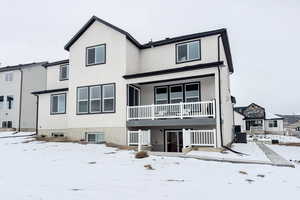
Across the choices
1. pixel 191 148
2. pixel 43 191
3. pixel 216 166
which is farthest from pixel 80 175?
pixel 191 148

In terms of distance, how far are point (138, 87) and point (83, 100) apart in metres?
4.04

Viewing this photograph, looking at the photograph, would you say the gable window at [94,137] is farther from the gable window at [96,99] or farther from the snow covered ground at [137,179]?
the snow covered ground at [137,179]

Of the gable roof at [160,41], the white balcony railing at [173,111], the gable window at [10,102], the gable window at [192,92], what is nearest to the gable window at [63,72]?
the gable roof at [160,41]

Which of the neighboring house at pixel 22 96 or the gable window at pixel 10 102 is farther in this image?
the gable window at pixel 10 102

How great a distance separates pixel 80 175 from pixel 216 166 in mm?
4938

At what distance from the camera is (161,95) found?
16.9 meters

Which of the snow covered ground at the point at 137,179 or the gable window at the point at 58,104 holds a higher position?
the gable window at the point at 58,104

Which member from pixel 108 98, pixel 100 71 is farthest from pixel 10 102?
pixel 108 98

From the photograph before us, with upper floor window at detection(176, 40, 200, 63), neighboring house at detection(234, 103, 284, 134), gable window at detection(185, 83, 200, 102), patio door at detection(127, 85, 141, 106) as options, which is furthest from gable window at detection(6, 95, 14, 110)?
neighboring house at detection(234, 103, 284, 134)

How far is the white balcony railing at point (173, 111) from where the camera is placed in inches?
544

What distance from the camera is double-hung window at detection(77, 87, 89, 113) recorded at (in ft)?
55.8

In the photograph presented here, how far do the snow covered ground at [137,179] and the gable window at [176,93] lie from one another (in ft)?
21.2

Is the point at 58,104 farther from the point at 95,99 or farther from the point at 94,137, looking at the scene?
the point at 94,137

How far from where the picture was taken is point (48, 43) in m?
48.7
